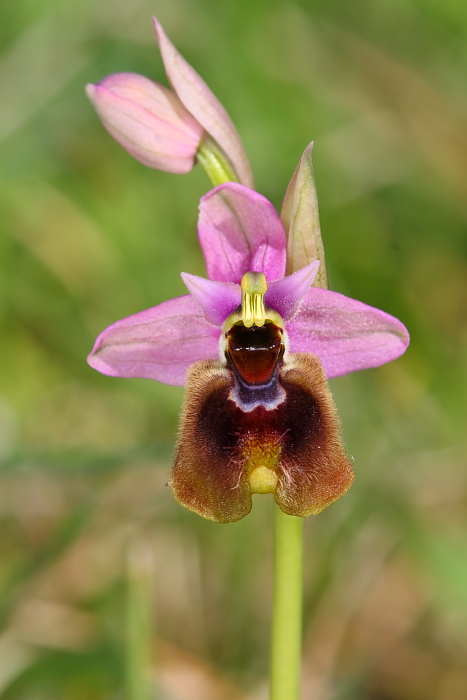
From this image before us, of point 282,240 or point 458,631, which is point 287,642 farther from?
point 458,631

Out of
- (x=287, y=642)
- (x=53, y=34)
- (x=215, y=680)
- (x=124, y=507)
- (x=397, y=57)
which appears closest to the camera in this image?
(x=287, y=642)

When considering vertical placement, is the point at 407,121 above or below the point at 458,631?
above

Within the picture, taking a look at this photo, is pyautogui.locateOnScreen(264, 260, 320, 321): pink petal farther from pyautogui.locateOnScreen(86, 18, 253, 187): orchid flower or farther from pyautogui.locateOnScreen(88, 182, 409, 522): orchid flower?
pyautogui.locateOnScreen(86, 18, 253, 187): orchid flower

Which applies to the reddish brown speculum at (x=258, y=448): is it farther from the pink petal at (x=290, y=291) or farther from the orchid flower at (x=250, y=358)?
the pink petal at (x=290, y=291)

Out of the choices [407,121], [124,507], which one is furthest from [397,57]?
[124,507]

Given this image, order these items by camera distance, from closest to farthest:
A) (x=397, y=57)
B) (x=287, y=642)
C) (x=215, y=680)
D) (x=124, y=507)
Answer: (x=287, y=642), (x=215, y=680), (x=124, y=507), (x=397, y=57)

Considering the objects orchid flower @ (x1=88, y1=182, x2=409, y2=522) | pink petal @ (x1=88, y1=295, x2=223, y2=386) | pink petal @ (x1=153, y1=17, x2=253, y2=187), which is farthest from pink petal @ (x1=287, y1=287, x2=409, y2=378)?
pink petal @ (x1=153, y1=17, x2=253, y2=187)

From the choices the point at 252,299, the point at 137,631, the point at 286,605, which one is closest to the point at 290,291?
the point at 252,299

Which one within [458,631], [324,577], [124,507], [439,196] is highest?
[439,196]

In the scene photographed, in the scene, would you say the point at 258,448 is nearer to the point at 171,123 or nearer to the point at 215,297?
the point at 215,297
